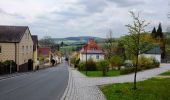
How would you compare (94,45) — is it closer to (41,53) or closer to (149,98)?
(41,53)

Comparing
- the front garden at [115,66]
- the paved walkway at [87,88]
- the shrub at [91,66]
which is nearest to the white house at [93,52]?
the front garden at [115,66]

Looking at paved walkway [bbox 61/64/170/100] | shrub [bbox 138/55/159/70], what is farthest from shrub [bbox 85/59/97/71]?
paved walkway [bbox 61/64/170/100]

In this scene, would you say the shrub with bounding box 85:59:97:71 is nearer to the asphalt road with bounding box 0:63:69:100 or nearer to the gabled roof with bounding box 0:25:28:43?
the gabled roof with bounding box 0:25:28:43

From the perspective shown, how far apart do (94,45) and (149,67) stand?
126ft

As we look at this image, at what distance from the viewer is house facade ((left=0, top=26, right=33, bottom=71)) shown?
196ft

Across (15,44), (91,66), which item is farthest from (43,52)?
(15,44)

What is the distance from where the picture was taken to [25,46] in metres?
68.1

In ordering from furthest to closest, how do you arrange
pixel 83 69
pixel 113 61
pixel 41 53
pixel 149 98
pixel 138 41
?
pixel 41 53
pixel 83 69
pixel 113 61
pixel 138 41
pixel 149 98

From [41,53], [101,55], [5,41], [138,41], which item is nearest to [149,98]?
[138,41]

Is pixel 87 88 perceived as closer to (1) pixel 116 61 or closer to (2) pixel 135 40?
(2) pixel 135 40

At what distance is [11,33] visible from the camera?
204 ft

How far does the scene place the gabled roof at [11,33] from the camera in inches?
2388

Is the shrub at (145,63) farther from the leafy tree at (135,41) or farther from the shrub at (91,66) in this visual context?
the leafy tree at (135,41)

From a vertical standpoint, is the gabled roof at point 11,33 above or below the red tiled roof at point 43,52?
above
